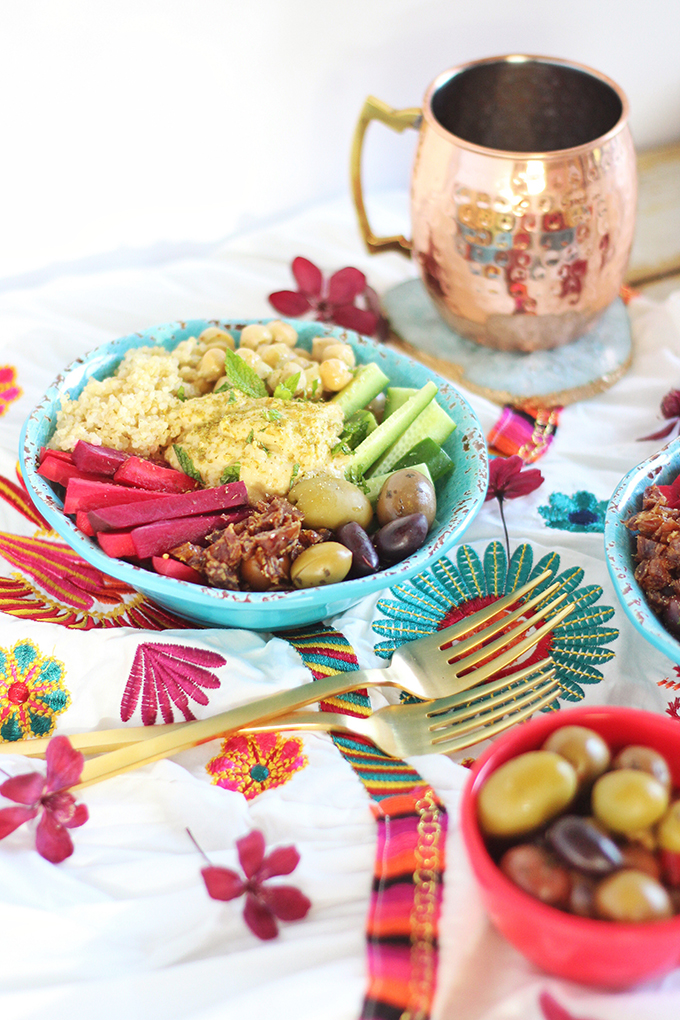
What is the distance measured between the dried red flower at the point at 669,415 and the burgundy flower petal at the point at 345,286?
51 cm

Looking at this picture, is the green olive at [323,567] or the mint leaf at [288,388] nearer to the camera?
the green olive at [323,567]

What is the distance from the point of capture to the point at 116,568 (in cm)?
82

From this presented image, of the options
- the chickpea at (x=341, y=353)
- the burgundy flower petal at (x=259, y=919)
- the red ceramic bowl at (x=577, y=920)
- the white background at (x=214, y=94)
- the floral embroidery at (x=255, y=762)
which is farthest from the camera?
the white background at (x=214, y=94)

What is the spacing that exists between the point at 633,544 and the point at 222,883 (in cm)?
50

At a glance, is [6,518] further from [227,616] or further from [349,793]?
[349,793]

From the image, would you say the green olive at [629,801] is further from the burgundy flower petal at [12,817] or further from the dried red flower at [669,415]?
the dried red flower at [669,415]

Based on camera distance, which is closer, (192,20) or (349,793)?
(349,793)

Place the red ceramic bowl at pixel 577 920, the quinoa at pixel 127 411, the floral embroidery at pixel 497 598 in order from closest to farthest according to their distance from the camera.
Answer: the red ceramic bowl at pixel 577 920, the floral embroidery at pixel 497 598, the quinoa at pixel 127 411

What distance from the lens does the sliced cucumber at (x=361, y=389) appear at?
40.9 inches

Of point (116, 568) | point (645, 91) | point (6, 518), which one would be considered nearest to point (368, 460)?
point (116, 568)

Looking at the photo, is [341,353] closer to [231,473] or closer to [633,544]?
[231,473]

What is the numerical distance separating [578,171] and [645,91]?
85cm

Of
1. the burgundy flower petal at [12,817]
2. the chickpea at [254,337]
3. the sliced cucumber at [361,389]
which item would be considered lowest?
the burgundy flower petal at [12,817]

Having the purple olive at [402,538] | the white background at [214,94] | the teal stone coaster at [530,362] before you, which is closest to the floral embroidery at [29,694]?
the purple olive at [402,538]
